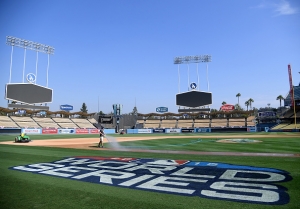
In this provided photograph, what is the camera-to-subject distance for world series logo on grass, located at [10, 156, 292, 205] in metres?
6.58

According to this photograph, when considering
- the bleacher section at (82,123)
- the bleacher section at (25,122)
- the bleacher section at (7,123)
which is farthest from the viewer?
the bleacher section at (82,123)

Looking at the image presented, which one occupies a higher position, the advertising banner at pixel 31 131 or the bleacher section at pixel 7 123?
the bleacher section at pixel 7 123

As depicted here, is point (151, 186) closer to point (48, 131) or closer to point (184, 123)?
point (48, 131)

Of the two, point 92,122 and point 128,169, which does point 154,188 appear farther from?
point 92,122

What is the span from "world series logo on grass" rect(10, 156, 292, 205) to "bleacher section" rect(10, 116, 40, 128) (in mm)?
56757

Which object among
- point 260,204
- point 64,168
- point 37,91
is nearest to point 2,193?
point 64,168

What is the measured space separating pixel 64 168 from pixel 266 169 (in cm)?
925

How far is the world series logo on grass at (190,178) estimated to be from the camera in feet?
21.6

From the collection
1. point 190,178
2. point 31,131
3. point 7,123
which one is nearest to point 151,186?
point 190,178

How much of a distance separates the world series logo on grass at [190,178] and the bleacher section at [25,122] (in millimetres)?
56757

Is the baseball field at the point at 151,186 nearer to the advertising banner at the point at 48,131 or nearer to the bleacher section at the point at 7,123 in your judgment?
the advertising banner at the point at 48,131

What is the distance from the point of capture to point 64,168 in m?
10.7

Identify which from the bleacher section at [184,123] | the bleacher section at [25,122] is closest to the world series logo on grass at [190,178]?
the bleacher section at [25,122]

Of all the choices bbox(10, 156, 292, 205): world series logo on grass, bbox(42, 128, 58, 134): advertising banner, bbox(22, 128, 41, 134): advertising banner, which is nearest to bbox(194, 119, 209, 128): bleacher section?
bbox(42, 128, 58, 134): advertising banner
